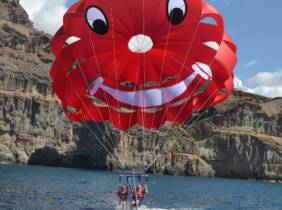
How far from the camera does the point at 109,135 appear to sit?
10519 cm

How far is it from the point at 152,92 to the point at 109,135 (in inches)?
3226

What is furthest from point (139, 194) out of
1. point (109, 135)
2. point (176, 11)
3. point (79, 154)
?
point (79, 154)

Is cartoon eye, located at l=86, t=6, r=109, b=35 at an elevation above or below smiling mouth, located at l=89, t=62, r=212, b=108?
above

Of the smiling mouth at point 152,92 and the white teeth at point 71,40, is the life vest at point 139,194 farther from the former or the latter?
the white teeth at point 71,40

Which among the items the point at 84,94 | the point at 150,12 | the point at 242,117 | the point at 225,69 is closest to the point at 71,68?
the point at 84,94

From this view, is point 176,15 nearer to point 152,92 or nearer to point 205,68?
point 205,68

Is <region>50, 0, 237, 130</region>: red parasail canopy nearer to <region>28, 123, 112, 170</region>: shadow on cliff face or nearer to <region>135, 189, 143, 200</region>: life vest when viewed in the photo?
<region>135, 189, 143, 200</region>: life vest

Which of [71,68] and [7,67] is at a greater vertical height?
[7,67]

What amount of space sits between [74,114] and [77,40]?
3.72 meters

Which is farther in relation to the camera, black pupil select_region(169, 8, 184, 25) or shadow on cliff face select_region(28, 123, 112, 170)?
shadow on cliff face select_region(28, 123, 112, 170)

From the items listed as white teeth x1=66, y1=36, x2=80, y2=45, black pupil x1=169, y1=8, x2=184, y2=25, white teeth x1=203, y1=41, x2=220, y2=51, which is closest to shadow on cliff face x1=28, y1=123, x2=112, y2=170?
white teeth x1=66, y1=36, x2=80, y2=45

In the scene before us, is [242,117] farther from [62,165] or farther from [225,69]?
[225,69]

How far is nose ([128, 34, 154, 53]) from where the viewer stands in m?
22.2

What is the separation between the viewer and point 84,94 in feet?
75.6
